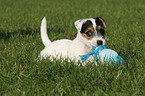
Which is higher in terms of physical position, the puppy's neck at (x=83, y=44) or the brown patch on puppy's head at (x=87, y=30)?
the brown patch on puppy's head at (x=87, y=30)

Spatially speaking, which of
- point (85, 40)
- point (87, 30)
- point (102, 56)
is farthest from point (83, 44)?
point (102, 56)

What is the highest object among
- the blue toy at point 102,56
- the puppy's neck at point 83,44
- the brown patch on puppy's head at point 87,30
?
the brown patch on puppy's head at point 87,30

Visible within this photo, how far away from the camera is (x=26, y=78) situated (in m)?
2.89

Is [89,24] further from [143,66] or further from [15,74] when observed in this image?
[15,74]

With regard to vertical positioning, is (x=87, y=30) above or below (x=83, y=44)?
above

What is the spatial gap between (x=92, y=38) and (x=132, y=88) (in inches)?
37.5

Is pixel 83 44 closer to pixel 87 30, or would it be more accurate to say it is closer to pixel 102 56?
pixel 87 30

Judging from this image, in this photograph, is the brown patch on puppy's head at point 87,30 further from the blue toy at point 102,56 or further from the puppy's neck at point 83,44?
the blue toy at point 102,56

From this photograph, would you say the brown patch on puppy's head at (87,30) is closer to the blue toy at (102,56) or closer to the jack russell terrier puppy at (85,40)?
the jack russell terrier puppy at (85,40)

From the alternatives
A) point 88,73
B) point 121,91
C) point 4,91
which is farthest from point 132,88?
point 4,91

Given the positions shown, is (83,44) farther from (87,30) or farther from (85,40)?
(87,30)

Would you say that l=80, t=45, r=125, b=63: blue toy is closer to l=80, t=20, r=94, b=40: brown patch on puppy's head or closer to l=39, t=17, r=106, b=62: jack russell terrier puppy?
l=39, t=17, r=106, b=62: jack russell terrier puppy

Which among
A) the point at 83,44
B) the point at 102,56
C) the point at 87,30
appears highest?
the point at 87,30

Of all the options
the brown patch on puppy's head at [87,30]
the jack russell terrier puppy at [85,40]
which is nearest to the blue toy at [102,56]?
the jack russell terrier puppy at [85,40]
